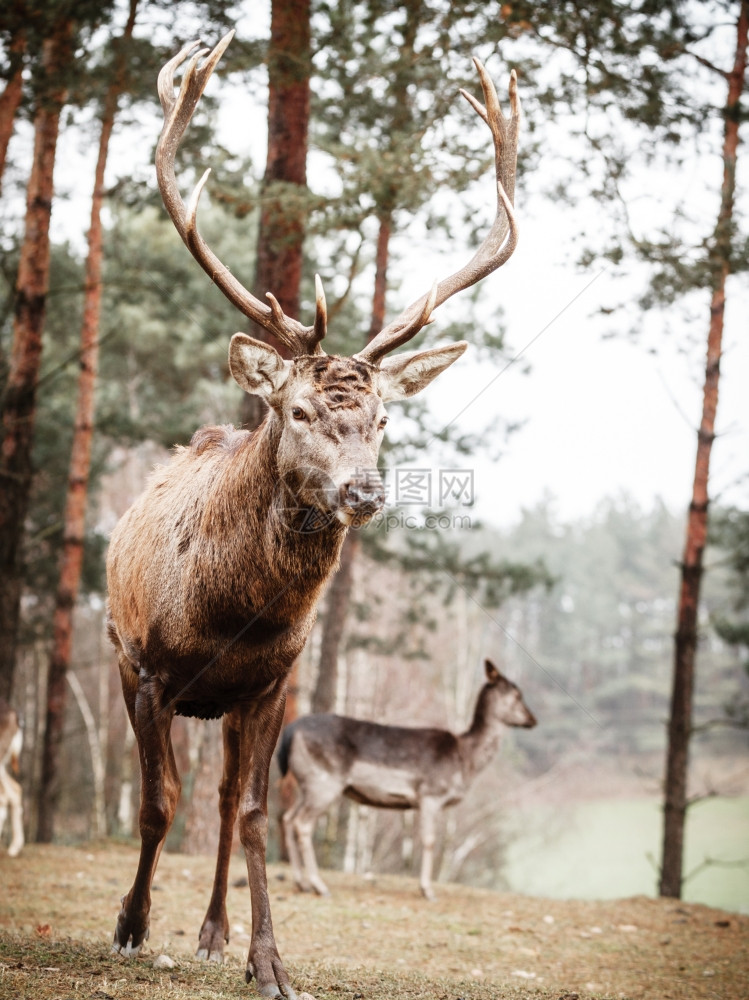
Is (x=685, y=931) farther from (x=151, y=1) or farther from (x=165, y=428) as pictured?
(x=165, y=428)

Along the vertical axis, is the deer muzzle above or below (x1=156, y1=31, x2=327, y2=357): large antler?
below

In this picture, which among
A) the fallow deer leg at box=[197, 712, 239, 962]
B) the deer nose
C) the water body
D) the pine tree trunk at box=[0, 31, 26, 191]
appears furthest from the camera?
the water body

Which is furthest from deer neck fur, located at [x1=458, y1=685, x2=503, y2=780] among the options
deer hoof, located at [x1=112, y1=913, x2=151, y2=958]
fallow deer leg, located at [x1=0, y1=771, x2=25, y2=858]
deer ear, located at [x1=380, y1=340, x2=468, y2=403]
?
deer ear, located at [x1=380, y1=340, x2=468, y2=403]

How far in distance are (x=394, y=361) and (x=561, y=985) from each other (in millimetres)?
3477

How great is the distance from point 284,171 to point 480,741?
6124 mm

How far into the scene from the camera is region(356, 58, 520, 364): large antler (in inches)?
172

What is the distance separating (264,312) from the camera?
14.6ft

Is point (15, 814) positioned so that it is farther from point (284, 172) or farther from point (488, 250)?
point (488, 250)

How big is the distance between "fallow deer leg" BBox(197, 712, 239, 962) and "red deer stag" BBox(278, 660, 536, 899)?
12.7ft

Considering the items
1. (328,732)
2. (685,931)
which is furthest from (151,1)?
(685,931)

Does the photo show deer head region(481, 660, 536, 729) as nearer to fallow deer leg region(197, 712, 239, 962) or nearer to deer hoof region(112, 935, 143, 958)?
fallow deer leg region(197, 712, 239, 962)

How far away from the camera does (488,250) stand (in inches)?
202

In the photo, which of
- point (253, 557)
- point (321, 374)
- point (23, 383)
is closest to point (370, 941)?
point (253, 557)

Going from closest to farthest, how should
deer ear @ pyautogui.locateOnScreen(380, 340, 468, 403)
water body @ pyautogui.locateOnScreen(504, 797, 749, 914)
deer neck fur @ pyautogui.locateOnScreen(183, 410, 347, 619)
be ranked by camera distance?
deer neck fur @ pyautogui.locateOnScreen(183, 410, 347, 619), deer ear @ pyautogui.locateOnScreen(380, 340, 468, 403), water body @ pyautogui.locateOnScreen(504, 797, 749, 914)
